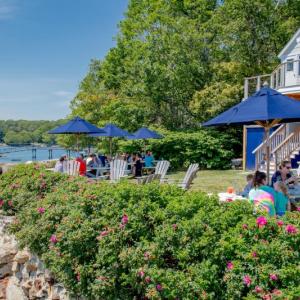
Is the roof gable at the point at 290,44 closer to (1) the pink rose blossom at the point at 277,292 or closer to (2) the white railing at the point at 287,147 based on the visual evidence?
(2) the white railing at the point at 287,147

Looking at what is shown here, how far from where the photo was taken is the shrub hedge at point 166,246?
3.63m

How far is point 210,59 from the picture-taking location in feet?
80.3

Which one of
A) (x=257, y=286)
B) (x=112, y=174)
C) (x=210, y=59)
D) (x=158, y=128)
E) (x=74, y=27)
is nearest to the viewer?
(x=257, y=286)

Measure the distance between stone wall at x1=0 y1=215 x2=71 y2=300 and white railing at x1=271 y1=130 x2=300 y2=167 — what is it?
11.0 metres

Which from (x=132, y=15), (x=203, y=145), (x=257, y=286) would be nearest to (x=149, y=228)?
(x=257, y=286)

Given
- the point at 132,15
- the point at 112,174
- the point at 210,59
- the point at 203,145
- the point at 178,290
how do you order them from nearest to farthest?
the point at 178,290 → the point at 112,174 → the point at 203,145 → the point at 210,59 → the point at 132,15

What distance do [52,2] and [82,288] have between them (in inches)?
753

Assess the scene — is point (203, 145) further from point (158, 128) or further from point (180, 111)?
point (180, 111)

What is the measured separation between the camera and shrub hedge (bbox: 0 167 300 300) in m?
3.63

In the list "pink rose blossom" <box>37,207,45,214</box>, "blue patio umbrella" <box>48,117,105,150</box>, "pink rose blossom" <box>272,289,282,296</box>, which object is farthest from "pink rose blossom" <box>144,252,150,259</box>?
"blue patio umbrella" <box>48,117,105,150</box>

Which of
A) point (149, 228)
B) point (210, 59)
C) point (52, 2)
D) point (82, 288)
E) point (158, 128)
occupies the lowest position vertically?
point (82, 288)

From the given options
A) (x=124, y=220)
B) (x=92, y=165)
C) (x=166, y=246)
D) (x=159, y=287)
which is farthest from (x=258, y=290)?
(x=92, y=165)

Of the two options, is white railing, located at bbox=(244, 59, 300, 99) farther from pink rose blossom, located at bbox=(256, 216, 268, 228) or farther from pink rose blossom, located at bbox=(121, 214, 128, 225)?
pink rose blossom, located at bbox=(256, 216, 268, 228)

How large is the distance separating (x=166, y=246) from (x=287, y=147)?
1222 cm
